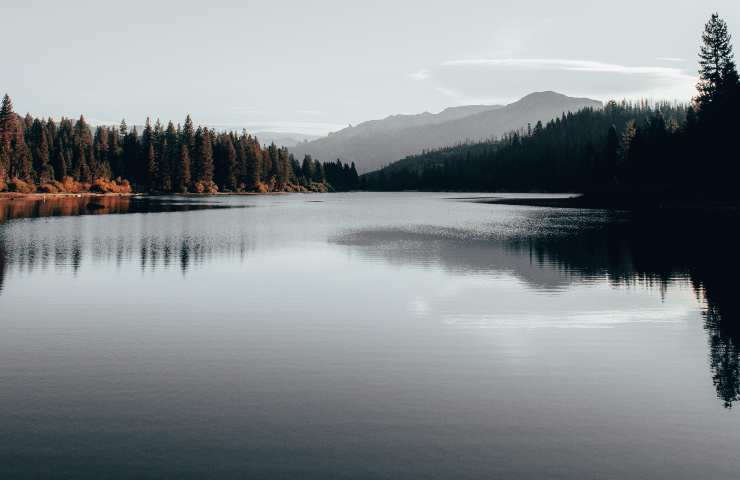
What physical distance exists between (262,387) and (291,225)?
56889 millimetres

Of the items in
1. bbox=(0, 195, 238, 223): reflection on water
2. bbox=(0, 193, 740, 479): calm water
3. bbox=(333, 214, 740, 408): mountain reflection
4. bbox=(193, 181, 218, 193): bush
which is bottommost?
bbox=(0, 193, 740, 479): calm water

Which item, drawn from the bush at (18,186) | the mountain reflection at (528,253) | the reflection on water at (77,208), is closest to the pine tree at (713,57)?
the mountain reflection at (528,253)

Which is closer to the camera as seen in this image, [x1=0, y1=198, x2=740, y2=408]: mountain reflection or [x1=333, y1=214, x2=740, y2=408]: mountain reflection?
[x1=333, y1=214, x2=740, y2=408]: mountain reflection

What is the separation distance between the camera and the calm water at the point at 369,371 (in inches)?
399

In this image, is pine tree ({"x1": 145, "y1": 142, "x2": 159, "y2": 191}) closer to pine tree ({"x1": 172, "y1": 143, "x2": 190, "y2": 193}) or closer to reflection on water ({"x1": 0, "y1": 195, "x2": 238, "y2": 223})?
pine tree ({"x1": 172, "y1": 143, "x2": 190, "y2": 193})

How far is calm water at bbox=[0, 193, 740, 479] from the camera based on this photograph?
10133mm

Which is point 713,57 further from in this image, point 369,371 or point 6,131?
point 6,131

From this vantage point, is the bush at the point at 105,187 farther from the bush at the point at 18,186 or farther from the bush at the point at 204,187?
the bush at the point at 204,187

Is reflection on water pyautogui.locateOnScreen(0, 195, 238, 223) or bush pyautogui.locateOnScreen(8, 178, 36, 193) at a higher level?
bush pyautogui.locateOnScreen(8, 178, 36, 193)

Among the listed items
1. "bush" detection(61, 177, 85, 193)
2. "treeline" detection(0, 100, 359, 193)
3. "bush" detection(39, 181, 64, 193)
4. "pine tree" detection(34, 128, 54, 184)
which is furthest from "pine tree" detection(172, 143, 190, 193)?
"bush" detection(39, 181, 64, 193)

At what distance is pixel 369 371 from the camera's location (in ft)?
49.2

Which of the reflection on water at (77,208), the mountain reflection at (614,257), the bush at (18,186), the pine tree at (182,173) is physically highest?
the pine tree at (182,173)

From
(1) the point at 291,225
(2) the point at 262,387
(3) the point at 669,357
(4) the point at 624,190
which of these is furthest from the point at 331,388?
(4) the point at 624,190

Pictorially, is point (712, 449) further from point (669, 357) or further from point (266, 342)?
point (266, 342)
